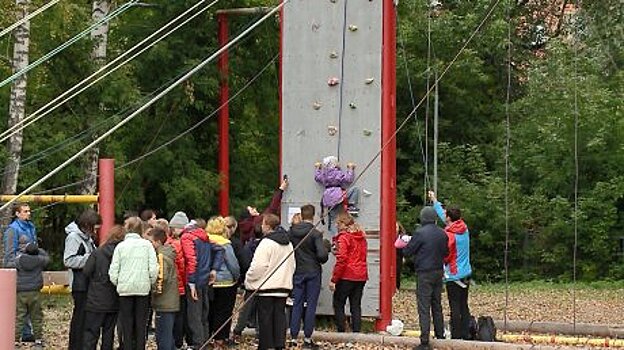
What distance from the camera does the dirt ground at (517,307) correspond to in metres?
15.0

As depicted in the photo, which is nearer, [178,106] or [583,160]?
[178,106]

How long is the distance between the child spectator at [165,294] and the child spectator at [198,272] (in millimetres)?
472

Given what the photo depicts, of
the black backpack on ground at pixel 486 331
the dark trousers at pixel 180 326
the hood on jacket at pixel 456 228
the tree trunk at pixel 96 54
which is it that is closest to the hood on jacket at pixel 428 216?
the hood on jacket at pixel 456 228

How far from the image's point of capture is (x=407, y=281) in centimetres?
2573

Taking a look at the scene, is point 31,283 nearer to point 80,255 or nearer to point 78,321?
point 78,321

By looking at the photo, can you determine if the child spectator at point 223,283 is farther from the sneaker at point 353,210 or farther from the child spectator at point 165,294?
the sneaker at point 353,210

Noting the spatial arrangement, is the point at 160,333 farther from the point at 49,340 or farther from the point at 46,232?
the point at 46,232

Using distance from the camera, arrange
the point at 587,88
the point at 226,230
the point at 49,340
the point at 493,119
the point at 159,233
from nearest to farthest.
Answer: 1. the point at 159,233
2. the point at 226,230
3. the point at 49,340
4. the point at 587,88
5. the point at 493,119

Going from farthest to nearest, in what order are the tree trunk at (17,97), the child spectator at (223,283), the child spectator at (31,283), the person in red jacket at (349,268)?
1. the tree trunk at (17,97)
2. the person in red jacket at (349,268)
3. the child spectator at (223,283)
4. the child spectator at (31,283)

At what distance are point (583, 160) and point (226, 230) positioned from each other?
15768mm

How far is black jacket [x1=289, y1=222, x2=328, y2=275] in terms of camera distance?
12906 mm

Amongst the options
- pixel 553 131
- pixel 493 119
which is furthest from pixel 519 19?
pixel 553 131

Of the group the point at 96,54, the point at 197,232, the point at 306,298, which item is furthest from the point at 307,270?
the point at 96,54

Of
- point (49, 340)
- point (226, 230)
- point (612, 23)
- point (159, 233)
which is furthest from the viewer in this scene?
point (612, 23)
